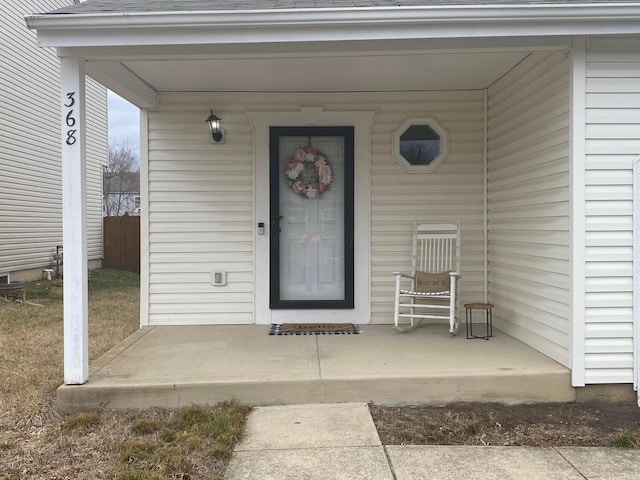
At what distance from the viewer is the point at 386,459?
2498 millimetres

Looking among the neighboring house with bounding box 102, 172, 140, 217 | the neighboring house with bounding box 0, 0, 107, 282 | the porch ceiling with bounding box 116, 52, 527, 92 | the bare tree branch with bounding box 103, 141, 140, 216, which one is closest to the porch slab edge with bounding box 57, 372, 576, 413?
the porch ceiling with bounding box 116, 52, 527, 92

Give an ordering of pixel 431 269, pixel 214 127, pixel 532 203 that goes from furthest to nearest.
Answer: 1. pixel 431 269
2. pixel 214 127
3. pixel 532 203

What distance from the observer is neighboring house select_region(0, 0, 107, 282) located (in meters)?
9.21

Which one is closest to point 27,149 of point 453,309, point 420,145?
point 420,145

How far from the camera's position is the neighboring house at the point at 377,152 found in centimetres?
310

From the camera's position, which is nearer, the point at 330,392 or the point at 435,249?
the point at 330,392

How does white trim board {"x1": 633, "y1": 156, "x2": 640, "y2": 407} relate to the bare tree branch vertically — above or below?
below

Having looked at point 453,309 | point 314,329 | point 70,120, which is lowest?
point 314,329

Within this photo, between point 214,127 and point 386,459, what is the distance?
11.0ft

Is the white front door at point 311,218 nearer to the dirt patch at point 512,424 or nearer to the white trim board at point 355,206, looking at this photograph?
the white trim board at point 355,206

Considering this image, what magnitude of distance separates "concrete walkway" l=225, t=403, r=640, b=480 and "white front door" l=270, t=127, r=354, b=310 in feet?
6.94

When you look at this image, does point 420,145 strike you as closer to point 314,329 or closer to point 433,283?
point 433,283

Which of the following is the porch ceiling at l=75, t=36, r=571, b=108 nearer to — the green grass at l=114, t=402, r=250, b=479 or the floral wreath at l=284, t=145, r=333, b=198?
the floral wreath at l=284, t=145, r=333, b=198

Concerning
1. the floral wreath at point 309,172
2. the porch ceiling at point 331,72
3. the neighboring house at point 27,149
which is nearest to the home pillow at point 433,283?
the floral wreath at point 309,172
